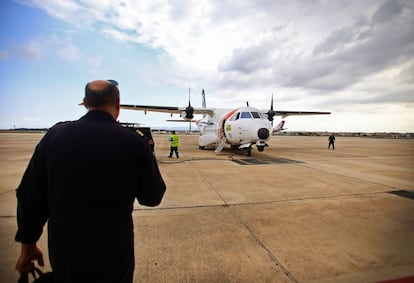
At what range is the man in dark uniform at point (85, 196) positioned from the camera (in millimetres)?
1306

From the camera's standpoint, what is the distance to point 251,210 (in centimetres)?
427

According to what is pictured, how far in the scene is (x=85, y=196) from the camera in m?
1.30

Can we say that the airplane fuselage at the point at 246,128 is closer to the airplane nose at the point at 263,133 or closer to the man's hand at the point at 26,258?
the airplane nose at the point at 263,133

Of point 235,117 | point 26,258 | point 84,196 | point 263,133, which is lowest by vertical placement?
point 26,258

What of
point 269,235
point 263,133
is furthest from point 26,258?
point 263,133

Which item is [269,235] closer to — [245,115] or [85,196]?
[85,196]

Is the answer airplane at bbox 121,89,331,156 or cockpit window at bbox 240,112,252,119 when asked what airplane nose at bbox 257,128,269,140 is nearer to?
airplane at bbox 121,89,331,156

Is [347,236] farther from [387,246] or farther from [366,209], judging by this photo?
[366,209]

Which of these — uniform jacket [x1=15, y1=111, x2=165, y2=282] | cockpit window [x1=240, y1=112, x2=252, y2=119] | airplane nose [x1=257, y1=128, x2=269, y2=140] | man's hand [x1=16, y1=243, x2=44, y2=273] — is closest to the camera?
uniform jacket [x1=15, y1=111, x2=165, y2=282]

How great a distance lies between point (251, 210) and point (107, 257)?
3.32 meters

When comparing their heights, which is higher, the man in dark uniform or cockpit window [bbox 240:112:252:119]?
cockpit window [bbox 240:112:252:119]

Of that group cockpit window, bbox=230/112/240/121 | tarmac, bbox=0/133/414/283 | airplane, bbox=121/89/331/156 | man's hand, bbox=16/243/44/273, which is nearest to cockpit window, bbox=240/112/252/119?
airplane, bbox=121/89/331/156

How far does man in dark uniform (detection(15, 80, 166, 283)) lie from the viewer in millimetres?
1306

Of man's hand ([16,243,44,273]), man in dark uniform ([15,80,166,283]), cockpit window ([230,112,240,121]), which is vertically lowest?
man's hand ([16,243,44,273])
